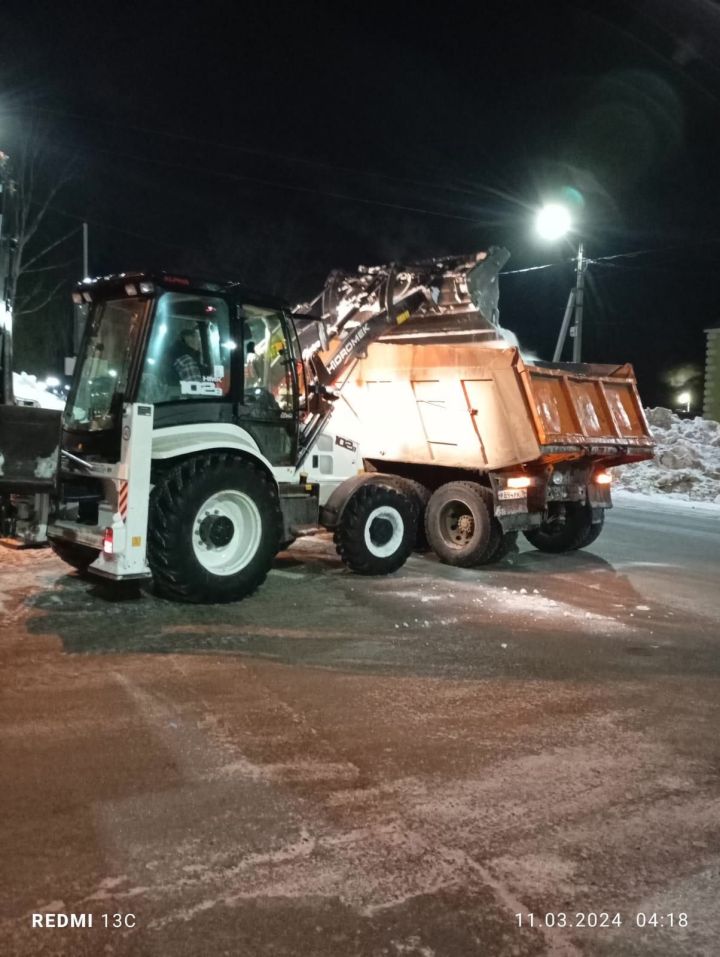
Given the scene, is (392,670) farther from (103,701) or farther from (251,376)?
(251,376)

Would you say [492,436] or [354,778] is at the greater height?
[492,436]

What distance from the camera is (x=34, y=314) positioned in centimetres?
3503

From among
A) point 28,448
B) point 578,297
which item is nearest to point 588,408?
point 28,448

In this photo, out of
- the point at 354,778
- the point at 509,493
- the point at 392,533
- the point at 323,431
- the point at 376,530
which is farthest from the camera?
the point at 509,493

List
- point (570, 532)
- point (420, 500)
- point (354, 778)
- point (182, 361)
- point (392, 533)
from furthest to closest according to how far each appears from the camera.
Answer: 1. point (570, 532)
2. point (420, 500)
3. point (392, 533)
4. point (182, 361)
5. point (354, 778)

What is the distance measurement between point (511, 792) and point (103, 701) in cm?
260

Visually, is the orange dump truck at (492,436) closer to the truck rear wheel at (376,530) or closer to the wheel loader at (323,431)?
the wheel loader at (323,431)

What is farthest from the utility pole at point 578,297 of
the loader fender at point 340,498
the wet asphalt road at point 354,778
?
the wet asphalt road at point 354,778

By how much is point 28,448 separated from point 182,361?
1646 mm

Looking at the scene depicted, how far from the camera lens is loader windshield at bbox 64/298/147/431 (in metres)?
7.70

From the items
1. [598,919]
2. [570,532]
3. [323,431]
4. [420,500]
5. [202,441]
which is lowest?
[598,919]

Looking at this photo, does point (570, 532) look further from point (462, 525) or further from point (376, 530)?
point (376, 530)

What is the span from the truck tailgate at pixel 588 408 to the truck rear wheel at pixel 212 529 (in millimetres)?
3476

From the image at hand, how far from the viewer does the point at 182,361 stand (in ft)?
25.3
